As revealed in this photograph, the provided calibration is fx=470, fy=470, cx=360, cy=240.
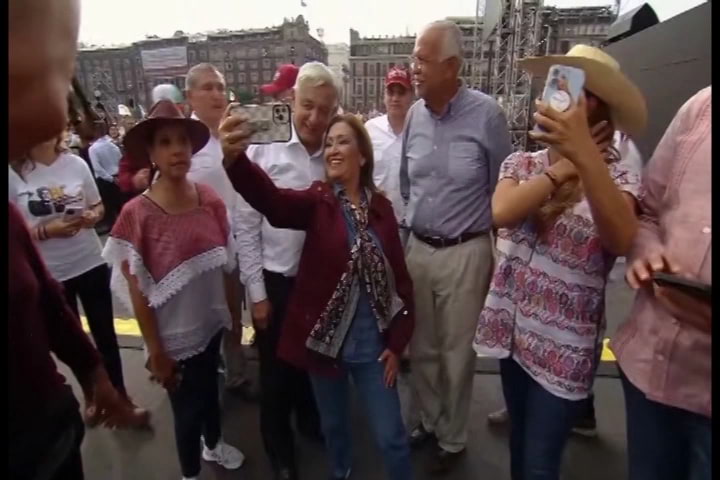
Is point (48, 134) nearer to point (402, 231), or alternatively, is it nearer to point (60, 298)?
point (60, 298)

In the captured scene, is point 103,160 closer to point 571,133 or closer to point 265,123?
point 265,123

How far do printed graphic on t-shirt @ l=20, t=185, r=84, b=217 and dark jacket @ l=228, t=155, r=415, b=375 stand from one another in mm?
1254

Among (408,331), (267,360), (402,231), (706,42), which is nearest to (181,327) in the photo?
(267,360)

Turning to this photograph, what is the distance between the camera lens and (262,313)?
6.55 feet

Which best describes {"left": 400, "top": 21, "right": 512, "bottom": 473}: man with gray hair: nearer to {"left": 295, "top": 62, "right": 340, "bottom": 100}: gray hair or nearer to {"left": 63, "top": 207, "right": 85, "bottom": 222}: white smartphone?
{"left": 295, "top": 62, "right": 340, "bottom": 100}: gray hair

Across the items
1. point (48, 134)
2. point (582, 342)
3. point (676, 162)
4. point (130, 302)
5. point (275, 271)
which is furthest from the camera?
point (275, 271)

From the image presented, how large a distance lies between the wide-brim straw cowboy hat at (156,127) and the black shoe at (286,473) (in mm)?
1453

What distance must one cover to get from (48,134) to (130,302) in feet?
3.84

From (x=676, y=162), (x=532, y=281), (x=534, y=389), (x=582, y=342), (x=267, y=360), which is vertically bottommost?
→ (x=267, y=360)

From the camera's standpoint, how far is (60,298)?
45.3 inches

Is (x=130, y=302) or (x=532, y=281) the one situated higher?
(x=532, y=281)

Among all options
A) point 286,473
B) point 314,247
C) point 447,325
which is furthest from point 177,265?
point 447,325

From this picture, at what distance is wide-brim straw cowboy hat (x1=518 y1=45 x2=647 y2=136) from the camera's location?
4.09ft

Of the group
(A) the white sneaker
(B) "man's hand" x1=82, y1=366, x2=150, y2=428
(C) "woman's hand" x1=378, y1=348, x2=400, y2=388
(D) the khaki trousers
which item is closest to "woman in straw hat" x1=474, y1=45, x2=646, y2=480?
(C) "woman's hand" x1=378, y1=348, x2=400, y2=388
